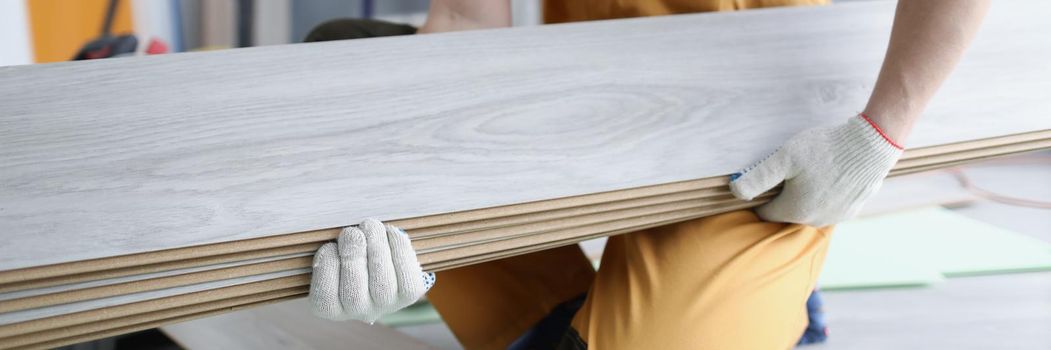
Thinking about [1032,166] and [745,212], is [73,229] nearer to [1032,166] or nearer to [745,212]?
[745,212]

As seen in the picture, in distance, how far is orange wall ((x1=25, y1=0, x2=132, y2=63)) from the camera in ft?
8.66

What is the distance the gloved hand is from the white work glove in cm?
55

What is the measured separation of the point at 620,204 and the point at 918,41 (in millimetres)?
518

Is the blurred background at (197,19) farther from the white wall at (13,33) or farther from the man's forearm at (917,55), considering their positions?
the man's forearm at (917,55)

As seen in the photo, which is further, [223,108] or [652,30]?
[652,30]

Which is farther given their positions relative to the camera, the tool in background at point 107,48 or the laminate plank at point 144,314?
the tool in background at point 107,48

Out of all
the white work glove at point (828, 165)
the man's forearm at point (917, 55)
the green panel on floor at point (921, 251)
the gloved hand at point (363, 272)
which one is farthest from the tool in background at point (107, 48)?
the green panel on floor at point (921, 251)

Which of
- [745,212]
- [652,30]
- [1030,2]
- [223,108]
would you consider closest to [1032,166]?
[1030,2]

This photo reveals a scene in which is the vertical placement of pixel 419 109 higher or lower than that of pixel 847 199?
higher

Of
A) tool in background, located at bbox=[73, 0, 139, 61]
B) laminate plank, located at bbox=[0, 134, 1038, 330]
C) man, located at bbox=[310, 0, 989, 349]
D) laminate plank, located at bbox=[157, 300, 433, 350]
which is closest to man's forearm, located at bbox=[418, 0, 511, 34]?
man, located at bbox=[310, 0, 989, 349]

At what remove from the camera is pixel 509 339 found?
71.6 inches

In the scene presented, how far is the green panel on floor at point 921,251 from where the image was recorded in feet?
8.30

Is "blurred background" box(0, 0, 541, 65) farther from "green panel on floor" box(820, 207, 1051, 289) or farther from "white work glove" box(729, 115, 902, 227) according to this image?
"white work glove" box(729, 115, 902, 227)

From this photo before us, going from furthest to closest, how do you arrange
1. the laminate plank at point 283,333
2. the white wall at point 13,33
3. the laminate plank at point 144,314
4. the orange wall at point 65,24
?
the orange wall at point 65,24 → the white wall at point 13,33 → the laminate plank at point 283,333 → the laminate plank at point 144,314
